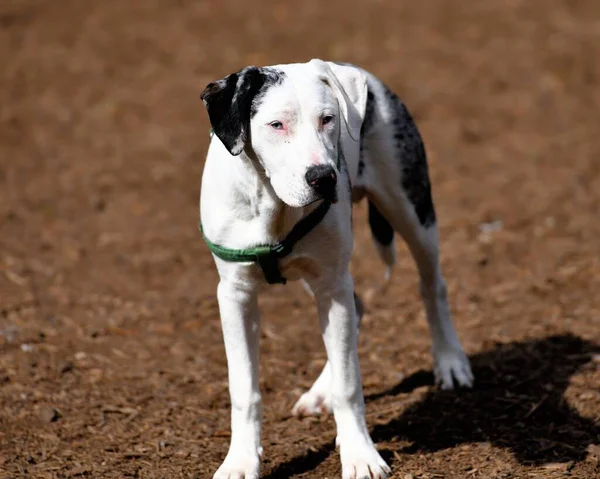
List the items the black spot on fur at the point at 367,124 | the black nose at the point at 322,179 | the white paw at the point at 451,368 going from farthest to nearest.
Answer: the white paw at the point at 451,368, the black spot on fur at the point at 367,124, the black nose at the point at 322,179

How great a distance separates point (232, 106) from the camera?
4.23m

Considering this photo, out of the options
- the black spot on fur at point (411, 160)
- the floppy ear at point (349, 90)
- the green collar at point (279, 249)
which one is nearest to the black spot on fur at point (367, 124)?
the black spot on fur at point (411, 160)

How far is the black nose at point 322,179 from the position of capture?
4.05 meters

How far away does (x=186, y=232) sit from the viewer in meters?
8.84

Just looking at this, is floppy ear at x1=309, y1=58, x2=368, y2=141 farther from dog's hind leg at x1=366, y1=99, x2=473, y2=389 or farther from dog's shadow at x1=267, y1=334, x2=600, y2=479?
dog's shadow at x1=267, y1=334, x2=600, y2=479

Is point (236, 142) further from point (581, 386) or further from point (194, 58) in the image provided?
point (194, 58)

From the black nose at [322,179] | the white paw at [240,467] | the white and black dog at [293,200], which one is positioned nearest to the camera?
the black nose at [322,179]

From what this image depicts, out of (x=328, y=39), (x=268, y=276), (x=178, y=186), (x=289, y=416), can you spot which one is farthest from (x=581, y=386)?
(x=328, y=39)

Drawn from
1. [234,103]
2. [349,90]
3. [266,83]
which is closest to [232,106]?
[234,103]

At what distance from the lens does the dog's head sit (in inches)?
161

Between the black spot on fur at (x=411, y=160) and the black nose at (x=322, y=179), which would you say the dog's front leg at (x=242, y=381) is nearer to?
the black nose at (x=322, y=179)

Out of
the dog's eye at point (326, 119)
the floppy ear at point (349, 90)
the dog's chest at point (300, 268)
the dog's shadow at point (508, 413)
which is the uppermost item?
the floppy ear at point (349, 90)

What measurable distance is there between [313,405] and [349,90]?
2.03 metres

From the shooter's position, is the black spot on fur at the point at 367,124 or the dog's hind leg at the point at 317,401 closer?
the black spot on fur at the point at 367,124
